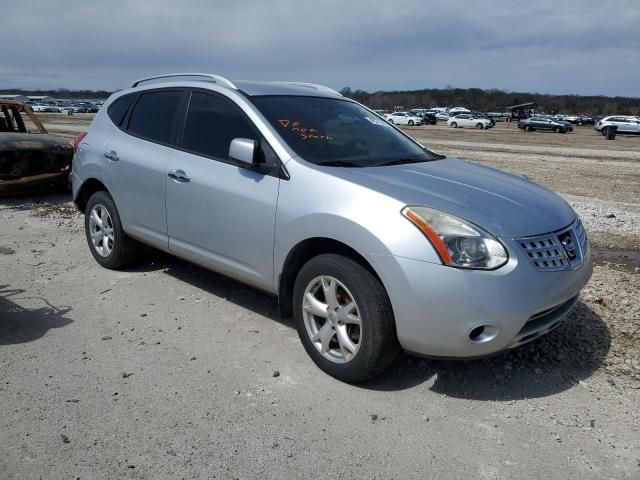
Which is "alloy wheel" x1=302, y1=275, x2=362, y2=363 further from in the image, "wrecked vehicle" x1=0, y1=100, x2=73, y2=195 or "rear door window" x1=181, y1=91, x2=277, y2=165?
"wrecked vehicle" x1=0, y1=100, x2=73, y2=195

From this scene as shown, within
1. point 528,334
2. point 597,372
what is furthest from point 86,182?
point 597,372

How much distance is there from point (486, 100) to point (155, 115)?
13908 centimetres

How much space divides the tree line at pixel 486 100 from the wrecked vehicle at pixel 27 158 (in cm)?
10376

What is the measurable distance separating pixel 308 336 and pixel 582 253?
6.01ft

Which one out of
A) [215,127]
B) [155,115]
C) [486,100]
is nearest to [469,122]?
[155,115]

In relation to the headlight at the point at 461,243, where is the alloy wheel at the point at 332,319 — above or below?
below

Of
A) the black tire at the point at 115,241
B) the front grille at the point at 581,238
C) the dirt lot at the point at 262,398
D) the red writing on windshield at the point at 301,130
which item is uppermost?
the red writing on windshield at the point at 301,130

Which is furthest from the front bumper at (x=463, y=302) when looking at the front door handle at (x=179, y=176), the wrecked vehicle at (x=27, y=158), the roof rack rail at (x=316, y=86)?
the wrecked vehicle at (x=27, y=158)

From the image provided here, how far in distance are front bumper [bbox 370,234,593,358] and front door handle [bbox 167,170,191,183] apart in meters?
1.89

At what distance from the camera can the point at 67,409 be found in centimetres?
315

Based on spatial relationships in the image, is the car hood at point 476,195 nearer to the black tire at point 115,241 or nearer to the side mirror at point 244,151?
the side mirror at point 244,151

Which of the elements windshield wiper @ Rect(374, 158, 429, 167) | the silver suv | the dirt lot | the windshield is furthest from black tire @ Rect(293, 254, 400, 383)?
windshield wiper @ Rect(374, 158, 429, 167)

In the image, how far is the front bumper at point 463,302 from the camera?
A: 2.95 m

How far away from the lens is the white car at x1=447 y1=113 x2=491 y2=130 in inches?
1994
